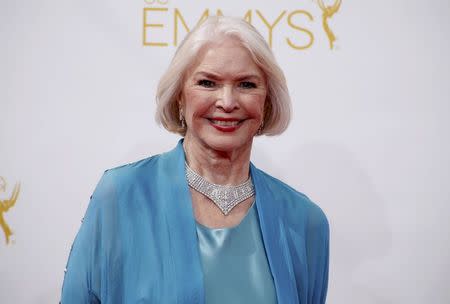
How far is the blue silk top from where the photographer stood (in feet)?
4.17

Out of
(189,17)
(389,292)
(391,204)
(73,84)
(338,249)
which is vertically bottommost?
(389,292)

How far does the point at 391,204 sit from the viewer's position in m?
2.02

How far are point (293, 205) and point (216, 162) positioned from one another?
263 mm

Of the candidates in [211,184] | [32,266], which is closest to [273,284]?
[211,184]

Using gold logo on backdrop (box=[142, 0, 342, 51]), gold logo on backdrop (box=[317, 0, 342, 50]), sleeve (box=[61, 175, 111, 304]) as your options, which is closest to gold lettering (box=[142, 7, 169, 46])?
gold logo on backdrop (box=[142, 0, 342, 51])

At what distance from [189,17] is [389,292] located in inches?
49.1

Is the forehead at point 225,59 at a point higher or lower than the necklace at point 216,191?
A: higher

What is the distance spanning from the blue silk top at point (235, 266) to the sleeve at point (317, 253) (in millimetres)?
202

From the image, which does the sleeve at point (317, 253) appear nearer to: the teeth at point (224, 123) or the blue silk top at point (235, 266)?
the blue silk top at point (235, 266)

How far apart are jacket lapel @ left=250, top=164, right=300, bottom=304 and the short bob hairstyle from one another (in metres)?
0.25

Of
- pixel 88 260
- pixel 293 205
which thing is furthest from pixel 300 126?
pixel 88 260

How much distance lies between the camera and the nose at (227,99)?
127 centimetres

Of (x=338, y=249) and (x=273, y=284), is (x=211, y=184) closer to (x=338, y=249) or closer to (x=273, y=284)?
(x=273, y=284)

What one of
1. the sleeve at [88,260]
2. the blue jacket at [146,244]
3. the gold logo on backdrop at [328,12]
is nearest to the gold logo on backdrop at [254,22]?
the gold logo on backdrop at [328,12]
